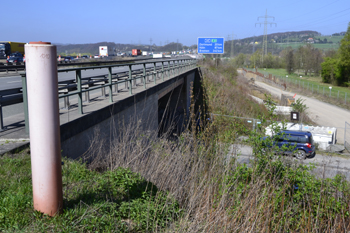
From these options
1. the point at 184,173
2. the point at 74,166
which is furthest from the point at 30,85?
the point at 184,173

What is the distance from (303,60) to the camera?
87.9 m

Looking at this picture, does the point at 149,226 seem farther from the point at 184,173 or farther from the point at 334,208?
the point at 334,208

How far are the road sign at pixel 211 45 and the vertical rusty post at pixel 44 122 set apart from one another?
4618 cm

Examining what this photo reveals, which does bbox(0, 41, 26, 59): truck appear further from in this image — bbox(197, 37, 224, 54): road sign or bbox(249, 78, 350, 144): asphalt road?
bbox(249, 78, 350, 144): asphalt road

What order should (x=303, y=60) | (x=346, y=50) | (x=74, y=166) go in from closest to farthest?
(x=74, y=166)
(x=346, y=50)
(x=303, y=60)

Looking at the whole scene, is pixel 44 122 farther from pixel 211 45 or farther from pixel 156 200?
pixel 211 45

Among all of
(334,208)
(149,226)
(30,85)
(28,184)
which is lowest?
(334,208)

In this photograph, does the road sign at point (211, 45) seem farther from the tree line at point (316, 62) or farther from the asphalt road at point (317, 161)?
the asphalt road at point (317, 161)

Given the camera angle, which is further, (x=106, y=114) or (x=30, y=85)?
(x=106, y=114)

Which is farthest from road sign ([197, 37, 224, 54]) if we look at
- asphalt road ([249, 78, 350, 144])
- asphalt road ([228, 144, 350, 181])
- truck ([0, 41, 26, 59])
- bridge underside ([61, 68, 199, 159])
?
asphalt road ([228, 144, 350, 181])

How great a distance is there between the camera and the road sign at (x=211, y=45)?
48000 mm

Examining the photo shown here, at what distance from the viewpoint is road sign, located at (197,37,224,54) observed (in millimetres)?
48000

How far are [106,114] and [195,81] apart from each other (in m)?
27.8

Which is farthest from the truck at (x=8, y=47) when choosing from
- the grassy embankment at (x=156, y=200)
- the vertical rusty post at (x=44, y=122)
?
the vertical rusty post at (x=44, y=122)
